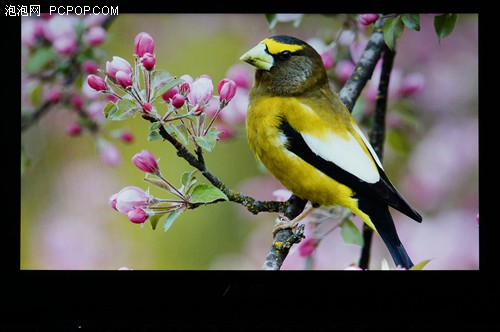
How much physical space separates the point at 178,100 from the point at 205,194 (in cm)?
27

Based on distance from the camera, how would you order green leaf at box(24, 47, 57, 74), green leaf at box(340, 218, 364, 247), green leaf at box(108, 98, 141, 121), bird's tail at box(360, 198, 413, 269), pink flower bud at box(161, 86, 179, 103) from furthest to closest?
1. green leaf at box(24, 47, 57, 74)
2. green leaf at box(340, 218, 364, 247)
3. bird's tail at box(360, 198, 413, 269)
4. pink flower bud at box(161, 86, 179, 103)
5. green leaf at box(108, 98, 141, 121)

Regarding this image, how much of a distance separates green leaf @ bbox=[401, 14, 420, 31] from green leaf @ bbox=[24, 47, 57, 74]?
1193 millimetres

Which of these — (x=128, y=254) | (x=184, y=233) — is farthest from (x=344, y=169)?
(x=128, y=254)

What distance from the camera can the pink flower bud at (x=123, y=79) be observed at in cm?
160

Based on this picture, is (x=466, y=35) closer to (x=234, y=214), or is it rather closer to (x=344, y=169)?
(x=344, y=169)

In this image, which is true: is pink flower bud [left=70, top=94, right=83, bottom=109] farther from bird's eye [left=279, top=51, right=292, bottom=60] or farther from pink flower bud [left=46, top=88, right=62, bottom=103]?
bird's eye [left=279, top=51, right=292, bottom=60]

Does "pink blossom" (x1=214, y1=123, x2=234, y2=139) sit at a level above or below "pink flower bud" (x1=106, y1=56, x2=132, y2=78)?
above

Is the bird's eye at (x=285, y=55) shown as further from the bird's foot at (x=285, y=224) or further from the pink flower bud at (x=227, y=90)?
the bird's foot at (x=285, y=224)

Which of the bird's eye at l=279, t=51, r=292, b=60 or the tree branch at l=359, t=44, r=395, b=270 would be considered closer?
the bird's eye at l=279, t=51, r=292, b=60

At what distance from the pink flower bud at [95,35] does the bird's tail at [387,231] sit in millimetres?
1049

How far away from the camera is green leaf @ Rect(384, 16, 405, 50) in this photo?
194cm

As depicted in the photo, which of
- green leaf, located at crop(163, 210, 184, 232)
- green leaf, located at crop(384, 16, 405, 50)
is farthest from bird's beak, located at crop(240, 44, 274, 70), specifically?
green leaf, located at crop(163, 210, 184, 232)
